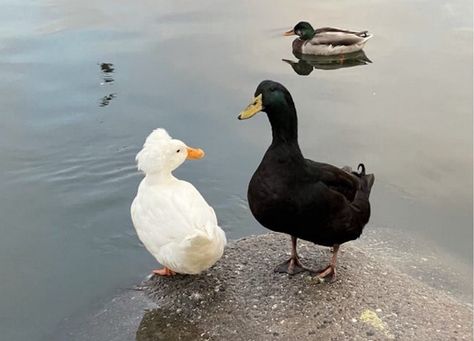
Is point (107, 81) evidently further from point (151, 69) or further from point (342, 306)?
point (342, 306)

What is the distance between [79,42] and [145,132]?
10.3 feet

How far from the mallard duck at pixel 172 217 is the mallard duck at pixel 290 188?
378 millimetres

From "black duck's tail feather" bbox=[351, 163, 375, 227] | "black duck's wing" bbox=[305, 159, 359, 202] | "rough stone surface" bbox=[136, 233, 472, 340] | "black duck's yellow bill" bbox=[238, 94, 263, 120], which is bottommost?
"rough stone surface" bbox=[136, 233, 472, 340]

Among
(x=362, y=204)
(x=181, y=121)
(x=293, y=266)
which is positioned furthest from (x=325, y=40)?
(x=293, y=266)

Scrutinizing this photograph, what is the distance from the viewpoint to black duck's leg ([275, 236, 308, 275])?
14.8 feet

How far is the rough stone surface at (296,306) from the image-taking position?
3955mm

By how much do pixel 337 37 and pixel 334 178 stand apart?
21.3 feet

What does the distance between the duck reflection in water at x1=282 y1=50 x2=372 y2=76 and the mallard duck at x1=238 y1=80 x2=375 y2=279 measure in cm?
531

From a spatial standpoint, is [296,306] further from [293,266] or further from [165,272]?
[165,272]

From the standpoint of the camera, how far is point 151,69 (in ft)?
28.3

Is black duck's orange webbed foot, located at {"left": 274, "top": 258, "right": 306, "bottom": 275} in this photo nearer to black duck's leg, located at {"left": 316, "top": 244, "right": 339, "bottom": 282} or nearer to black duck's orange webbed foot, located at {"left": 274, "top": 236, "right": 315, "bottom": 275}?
black duck's orange webbed foot, located at {"left": 274, "top": 236, "right": 315, "bottom": 275}

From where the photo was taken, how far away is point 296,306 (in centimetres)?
414

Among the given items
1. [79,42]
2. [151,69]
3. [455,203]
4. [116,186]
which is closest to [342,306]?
[455,203]

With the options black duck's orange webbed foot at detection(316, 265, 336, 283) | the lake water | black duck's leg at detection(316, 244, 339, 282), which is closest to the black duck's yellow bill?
black duck's leg at detection(316, 244, 339, 282)
